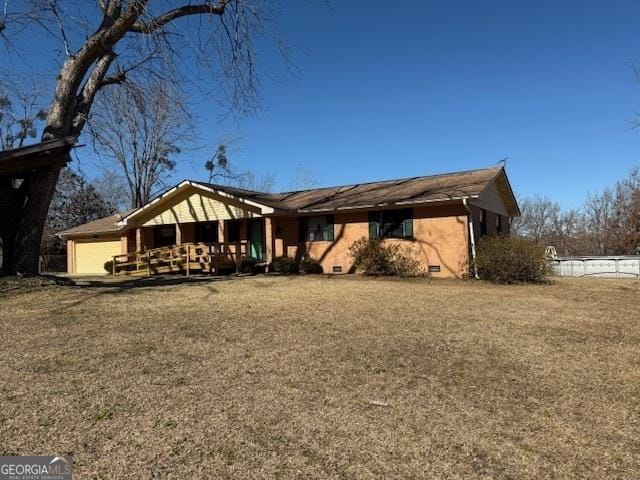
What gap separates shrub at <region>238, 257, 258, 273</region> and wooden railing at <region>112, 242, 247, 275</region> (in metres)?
0.20

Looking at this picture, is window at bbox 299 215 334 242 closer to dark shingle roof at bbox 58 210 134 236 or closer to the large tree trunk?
the large tree trunk

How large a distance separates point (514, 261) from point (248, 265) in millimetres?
9990

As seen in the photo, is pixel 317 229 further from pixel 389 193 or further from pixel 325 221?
pixel 389 193

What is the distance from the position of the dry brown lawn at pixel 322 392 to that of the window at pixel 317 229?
11.0 meters

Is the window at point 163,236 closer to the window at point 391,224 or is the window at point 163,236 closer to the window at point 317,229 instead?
the window at point 317,229

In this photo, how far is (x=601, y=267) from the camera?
941 inches

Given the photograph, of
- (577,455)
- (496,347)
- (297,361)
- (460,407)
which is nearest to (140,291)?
(297,361)

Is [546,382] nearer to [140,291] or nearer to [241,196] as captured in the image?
[140,291]

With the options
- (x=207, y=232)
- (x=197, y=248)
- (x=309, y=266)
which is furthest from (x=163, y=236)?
(x=309, y=266)

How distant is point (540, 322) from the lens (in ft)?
26.0

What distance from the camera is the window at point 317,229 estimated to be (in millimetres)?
19688

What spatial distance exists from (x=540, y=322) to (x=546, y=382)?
3.32 metres

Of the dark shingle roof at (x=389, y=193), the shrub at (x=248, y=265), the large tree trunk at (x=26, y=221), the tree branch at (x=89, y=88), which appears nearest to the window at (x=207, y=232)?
the dark shingle roof at (x=389, y=193)

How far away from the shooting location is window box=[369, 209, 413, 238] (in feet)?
58.7
